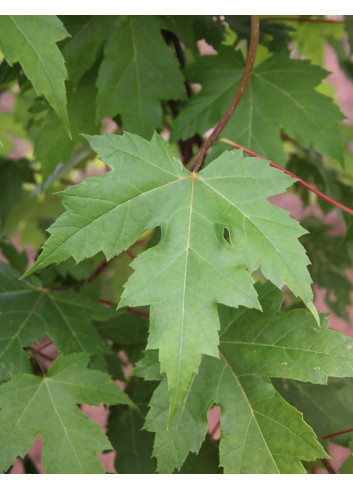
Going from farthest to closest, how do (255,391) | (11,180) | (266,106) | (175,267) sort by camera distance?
(11,180)
(266,106)
(255,391)
(175,267)

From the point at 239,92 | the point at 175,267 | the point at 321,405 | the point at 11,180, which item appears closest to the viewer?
the point at 175,267

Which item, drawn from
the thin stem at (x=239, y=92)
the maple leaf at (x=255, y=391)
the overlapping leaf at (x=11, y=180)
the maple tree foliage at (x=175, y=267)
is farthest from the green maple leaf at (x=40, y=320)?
the overlapping leaf at (x=11, y=180)

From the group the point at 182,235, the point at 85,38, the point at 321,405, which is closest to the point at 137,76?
the point at 85,38

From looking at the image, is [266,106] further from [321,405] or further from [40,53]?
[321,405]

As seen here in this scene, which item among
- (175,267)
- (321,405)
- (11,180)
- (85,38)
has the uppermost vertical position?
(85,38)

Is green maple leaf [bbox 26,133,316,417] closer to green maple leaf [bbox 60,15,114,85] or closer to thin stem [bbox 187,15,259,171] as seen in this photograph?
thin stem [bbox 187,15,259,171]

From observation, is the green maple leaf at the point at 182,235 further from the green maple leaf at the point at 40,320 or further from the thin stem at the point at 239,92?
the green maple leaf at the point at 40,320

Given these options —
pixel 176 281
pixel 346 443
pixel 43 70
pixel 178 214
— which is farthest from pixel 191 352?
pixel 346 443

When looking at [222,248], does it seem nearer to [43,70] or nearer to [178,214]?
[178,214]
